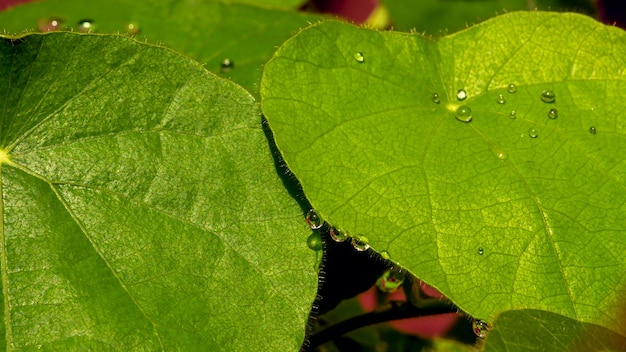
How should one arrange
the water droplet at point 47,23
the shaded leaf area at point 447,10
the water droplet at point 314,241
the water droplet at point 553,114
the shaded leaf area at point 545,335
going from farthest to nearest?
the shaded leaf area at point 447,10 → the water droplet at point 47,23 → the water droplet at point 553,114 → the water droplet at point 314,241 → the shaded leaf area at point 545,335

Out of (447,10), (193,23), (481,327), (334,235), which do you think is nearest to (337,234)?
(334,235)

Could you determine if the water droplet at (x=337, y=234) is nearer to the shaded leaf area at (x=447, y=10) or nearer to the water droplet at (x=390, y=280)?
the water droplet at (x=390, y=280)

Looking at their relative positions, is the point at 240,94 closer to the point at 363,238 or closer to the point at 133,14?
the point at 363,238

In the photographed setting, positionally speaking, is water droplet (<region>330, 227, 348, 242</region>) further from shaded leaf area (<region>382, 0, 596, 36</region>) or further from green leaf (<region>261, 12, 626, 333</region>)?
shaded leaf area (<region>382, 0, 596, 36</region>)

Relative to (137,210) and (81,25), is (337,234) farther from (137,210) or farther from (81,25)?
(81,25)

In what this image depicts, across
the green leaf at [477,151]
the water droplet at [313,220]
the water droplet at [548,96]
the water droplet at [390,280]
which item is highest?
the water droplet at [548,96]

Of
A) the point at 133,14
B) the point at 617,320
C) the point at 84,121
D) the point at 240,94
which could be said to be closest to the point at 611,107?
the point at 617,320

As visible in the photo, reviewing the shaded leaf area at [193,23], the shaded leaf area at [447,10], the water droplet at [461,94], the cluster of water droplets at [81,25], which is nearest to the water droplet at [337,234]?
the water droplet at [461,94]
